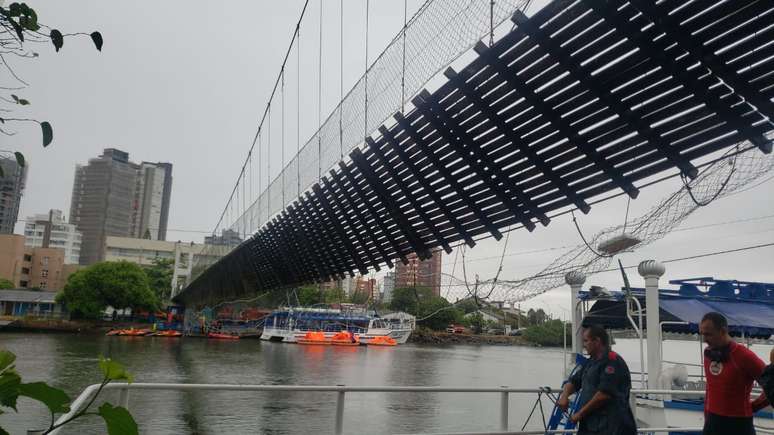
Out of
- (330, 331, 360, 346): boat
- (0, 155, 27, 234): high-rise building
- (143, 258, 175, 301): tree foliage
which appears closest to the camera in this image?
(0, 155, 27, 234): high-rise building

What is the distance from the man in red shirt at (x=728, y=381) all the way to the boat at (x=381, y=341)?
241ft

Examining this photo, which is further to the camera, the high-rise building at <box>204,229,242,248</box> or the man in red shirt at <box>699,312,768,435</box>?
the high-rise building at <box>204,229,242,248</box>

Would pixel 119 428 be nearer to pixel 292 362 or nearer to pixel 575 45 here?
pixel 575 45

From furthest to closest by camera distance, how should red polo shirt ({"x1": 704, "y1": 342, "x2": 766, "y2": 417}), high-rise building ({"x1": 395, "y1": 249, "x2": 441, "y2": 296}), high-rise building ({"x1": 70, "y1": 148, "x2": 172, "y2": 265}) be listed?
1. high-rise building ({"x1": 70, "y1": 148, "x2": 172, "y2": 265})
2. high-rise building ({"x1": 395, "y1": 249, "x2": 441, "y2": 296})
3. red polo shirt ({"x1": 704, "y1": 342, "x2": 766, "y2": 417})

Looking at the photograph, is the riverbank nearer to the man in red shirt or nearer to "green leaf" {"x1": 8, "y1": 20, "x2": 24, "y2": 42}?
the man in red shirt

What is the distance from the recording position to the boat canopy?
422 inches

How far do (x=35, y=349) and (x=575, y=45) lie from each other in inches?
1703

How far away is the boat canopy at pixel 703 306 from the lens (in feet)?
35.2

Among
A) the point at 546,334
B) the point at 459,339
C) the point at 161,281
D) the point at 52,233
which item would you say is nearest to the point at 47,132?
the point at 161,281

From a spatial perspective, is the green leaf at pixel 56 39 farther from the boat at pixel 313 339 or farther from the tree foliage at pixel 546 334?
the tree foliage at pixel 546 334

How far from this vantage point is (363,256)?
10.0 meters

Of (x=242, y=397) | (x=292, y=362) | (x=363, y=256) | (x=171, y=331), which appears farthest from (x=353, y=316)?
(x=363, y=256)

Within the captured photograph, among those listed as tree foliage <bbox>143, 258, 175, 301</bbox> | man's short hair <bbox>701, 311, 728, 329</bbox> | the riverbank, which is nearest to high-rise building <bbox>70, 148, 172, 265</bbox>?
tree foliage <bbox>143, 258, 175, 301</bbox>

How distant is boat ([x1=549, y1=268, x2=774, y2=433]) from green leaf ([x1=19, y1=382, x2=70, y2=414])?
7.76m
